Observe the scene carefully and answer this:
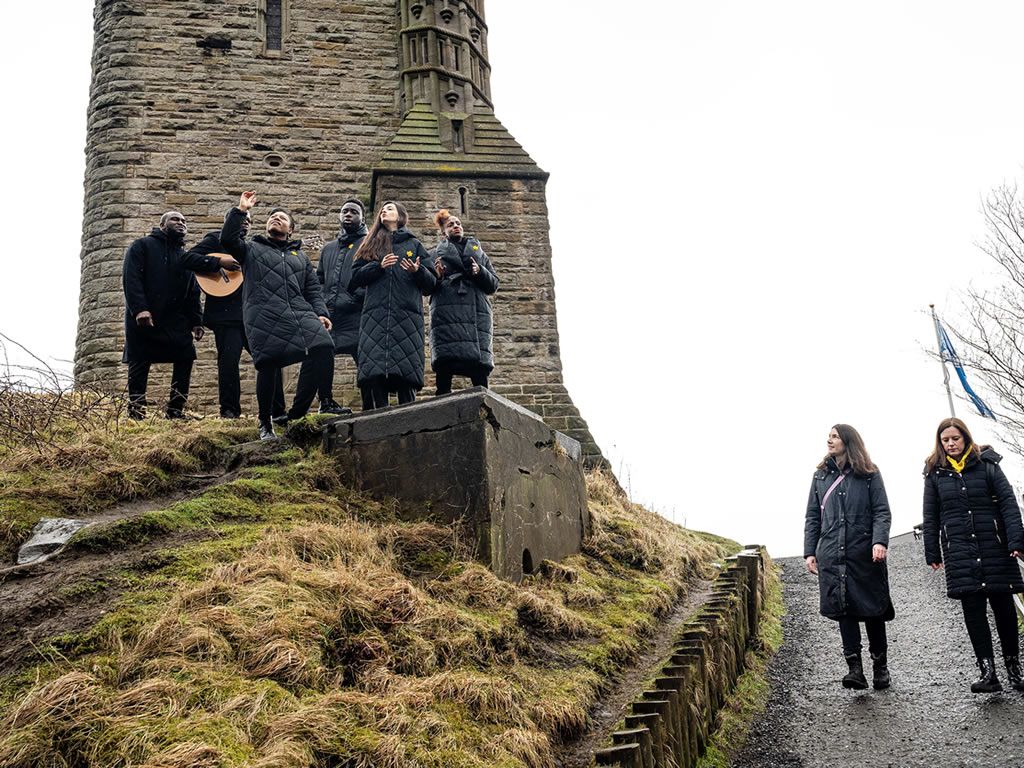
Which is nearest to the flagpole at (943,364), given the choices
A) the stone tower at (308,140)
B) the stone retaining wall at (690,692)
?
the stone tower at (308,140)

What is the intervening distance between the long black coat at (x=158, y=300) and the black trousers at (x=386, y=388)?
2.44 m

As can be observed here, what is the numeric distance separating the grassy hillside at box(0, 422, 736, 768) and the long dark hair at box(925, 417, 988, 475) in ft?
7.34

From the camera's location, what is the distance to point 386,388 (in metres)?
7.54

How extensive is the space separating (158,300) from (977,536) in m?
7.00

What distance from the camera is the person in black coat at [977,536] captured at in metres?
6.17

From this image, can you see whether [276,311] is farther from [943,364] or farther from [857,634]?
[943,364]

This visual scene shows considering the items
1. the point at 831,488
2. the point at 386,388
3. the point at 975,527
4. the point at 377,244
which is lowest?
the point at 975,527

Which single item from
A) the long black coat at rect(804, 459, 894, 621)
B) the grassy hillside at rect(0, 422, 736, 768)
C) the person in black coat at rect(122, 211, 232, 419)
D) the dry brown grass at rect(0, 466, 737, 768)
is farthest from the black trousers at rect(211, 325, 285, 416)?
the long black coat at rect(804, 459, 894, 621)

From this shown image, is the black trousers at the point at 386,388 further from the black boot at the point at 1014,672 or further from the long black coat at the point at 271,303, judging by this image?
the black boot at the point at 1014,672

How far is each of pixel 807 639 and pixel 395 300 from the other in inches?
192

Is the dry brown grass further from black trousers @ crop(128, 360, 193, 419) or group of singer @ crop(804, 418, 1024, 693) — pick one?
black trousers @ crop(128, 360, 193, 419)

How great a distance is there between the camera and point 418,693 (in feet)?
13.9

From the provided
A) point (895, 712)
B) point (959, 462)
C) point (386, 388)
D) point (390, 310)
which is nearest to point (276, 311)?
point (390, 310)

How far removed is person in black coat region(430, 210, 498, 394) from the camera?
7840mm
